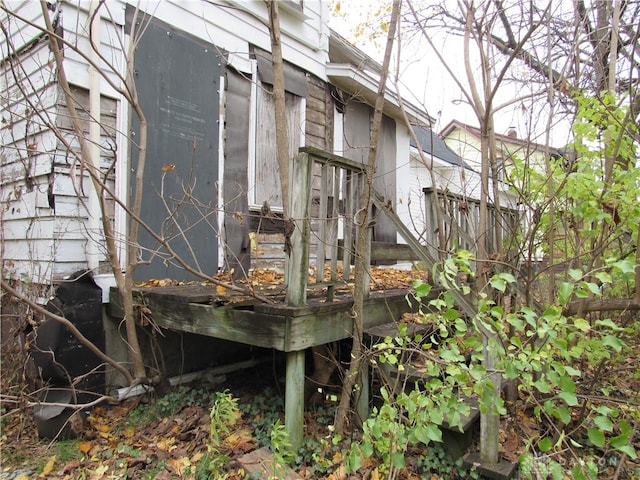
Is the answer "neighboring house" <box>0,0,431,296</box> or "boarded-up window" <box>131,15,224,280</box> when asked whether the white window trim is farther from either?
"boarded-up window" <box>131,15,224,280</box>

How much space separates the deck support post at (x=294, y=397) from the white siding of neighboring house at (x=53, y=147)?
7.18ft

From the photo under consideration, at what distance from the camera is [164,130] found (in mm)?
4184

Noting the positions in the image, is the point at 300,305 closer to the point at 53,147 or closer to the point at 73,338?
the point at 73,338

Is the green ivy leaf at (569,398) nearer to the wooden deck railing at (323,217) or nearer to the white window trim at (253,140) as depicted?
the wooden deck railing at (323,217)

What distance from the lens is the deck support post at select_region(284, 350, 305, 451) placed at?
2746 mm

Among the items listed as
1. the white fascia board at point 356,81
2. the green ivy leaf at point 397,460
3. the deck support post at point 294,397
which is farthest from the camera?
the white fascia board at point 356,81

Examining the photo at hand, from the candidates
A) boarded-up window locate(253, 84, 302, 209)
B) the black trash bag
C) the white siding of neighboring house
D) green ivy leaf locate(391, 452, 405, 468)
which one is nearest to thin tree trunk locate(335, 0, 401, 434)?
green ivy leaf locate(391, 452, 405, 468)

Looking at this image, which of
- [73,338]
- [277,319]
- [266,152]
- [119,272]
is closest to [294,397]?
[277,319]

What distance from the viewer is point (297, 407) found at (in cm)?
276

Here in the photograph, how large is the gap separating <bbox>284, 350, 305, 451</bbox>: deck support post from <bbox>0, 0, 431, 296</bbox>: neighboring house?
3.09 feet

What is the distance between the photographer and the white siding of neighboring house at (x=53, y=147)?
3.56 metres

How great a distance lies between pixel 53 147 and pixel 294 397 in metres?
2.97

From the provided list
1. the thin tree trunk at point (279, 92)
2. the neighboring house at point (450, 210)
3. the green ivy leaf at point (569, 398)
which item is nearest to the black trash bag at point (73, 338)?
the thin tree trunk at point (279, 92)

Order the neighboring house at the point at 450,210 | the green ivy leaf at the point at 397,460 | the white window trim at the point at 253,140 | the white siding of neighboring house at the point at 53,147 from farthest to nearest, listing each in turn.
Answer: the white window trim at the point at 253,140 → the white siding of neighboring house at the point at 53,147 → the neighboring house at the point at 450,210 → the green ivy leaf at the point at 397,460
